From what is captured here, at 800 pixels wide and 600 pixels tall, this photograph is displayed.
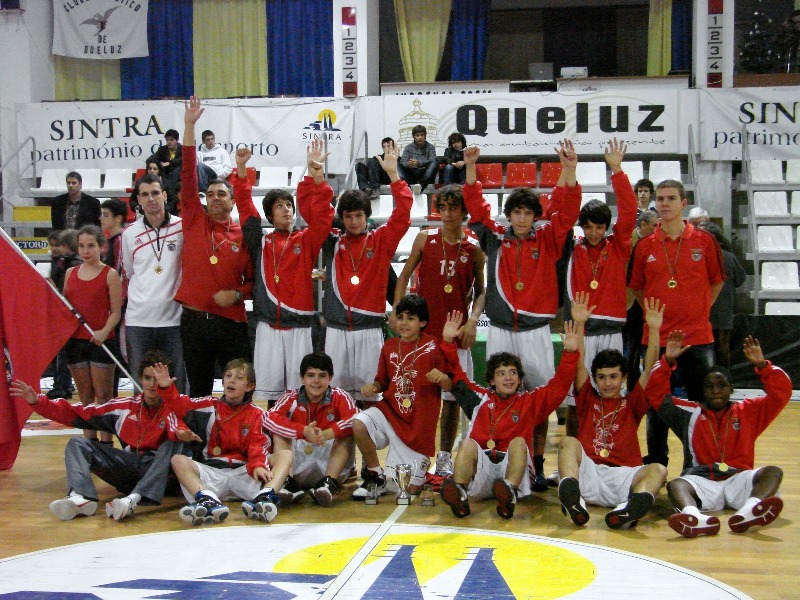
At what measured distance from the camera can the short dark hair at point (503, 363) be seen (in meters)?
5.15

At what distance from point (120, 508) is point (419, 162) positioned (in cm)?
787

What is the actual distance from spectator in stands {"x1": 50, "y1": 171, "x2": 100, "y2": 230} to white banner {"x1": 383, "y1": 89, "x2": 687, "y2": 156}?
167 inches

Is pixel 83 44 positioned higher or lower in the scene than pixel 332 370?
higher

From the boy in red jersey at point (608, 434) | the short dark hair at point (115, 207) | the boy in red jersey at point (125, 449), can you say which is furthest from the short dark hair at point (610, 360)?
the short dark hair at point (115, 207)

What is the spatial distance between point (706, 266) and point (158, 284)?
11.1 feet

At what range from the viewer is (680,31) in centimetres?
1435

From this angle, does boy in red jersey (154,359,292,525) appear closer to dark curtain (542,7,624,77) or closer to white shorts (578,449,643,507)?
white shorts (578,449,643,507)

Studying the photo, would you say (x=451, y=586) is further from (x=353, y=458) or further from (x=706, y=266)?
(x=706, y=266)

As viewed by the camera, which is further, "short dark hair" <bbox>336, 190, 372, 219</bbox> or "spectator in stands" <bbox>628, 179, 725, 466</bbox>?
"short dark hair" <bbox>336, 190, 372, 219</bbox>

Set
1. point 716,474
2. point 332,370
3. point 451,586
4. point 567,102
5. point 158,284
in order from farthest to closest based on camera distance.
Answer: point 567,102 < point 158,284 < point 332,370 < point 716,474 < point 451,586

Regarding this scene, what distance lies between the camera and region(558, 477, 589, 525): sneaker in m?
4.52

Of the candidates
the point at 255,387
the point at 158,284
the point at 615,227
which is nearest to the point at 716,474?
the point at 615,227

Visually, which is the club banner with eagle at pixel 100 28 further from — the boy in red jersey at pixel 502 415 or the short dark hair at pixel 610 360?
the short dark hair at pixel 610 360

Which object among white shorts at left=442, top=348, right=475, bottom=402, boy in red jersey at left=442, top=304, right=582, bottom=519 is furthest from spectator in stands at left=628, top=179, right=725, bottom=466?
white shorts at left=442, top=348, right=475, bottom=402
